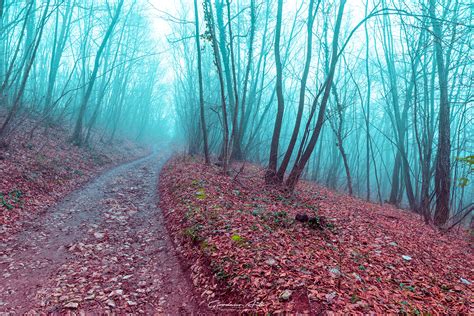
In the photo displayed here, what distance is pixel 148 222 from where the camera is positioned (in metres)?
6.56

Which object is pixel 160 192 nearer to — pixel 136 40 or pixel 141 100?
pixel 136 40

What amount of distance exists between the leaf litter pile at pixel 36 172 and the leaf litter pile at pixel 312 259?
326cm

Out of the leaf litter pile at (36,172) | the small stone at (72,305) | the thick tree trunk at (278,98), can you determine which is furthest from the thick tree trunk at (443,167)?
the leaf litter pile at (36,172)

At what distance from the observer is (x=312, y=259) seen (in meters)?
4.07

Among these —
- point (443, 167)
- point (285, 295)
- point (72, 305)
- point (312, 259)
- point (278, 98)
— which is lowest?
point (72, 305)

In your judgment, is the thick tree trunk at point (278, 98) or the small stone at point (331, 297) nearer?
the small stone at point (331, 297)

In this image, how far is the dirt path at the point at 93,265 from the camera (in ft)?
11.5

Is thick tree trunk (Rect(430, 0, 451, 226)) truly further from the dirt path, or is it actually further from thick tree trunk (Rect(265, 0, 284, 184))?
the dirt path

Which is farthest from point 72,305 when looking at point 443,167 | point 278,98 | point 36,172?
point 443,167

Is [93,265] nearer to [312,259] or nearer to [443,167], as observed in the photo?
[312,259]

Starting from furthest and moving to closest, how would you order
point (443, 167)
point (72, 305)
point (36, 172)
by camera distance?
point (36, 172)
point (443, 167)
point (72, 305)

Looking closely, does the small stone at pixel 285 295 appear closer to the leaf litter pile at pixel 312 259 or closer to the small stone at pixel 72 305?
the leaf litter pile at pixel 312 259

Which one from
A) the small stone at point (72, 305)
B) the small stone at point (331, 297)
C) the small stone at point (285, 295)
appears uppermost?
the small stone at point (331, 297)

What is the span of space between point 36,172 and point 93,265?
5.54m
